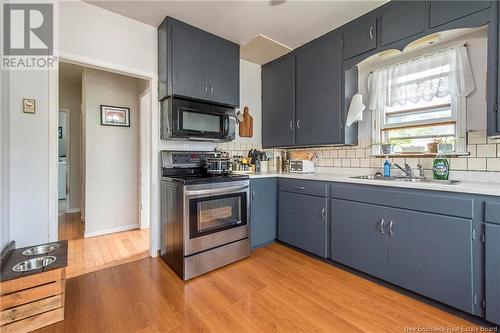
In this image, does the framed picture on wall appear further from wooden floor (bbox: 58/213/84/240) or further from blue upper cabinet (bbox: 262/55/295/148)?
blue upper cabinet (bbox: 262/55/295/148)

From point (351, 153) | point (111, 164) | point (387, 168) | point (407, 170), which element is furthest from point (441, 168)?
point (111, 164)

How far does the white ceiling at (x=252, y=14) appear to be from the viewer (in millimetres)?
2104

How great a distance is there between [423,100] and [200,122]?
2186 millimetres

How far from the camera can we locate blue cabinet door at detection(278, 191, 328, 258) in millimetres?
2346

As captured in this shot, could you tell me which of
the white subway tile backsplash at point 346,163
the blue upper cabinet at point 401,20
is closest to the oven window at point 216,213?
the white subway tile backsplash at point 346,163

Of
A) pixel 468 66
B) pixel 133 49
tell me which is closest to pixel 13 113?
pixel 133 49

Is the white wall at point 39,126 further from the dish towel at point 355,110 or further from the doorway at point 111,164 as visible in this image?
the dish towel at point 355,110

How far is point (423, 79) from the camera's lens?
2.17 m

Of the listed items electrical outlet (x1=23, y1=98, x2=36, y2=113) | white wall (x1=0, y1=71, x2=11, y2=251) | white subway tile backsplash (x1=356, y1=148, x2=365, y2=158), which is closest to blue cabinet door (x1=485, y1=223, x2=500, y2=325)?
white subway tile backsplash (x1=356, y1=148, x2=365, y2=158)

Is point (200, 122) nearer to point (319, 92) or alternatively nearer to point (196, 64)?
point (196, 64)

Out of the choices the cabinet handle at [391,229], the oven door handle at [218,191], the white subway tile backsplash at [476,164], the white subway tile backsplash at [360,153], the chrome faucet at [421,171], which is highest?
the white subway tile backsplash at [360,153]

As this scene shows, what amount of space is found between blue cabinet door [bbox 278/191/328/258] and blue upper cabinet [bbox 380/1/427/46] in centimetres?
159

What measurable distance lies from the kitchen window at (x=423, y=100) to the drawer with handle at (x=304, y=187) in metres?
0.74

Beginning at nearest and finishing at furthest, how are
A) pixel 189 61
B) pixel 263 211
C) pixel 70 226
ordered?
pixel 189 61 < pixel 263 211 < pixel 70 226
